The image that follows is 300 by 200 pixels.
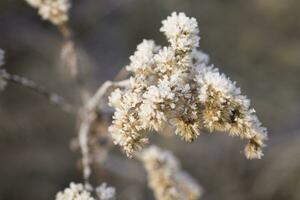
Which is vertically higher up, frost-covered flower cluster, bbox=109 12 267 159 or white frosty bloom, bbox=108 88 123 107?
white frosty bloom, bbox=108 88 123 107

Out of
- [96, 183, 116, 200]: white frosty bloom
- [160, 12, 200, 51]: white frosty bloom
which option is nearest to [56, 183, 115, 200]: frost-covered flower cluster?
[96, 183, 116, 200]: white frosty bloom

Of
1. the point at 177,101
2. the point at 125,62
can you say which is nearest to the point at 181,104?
the point at 177,101

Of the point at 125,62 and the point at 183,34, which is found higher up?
the point at 125,62

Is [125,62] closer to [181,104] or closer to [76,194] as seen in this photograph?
[76,194]

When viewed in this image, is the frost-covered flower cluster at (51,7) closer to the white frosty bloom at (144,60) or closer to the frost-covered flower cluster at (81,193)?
the white frosty bloom at (144,60)

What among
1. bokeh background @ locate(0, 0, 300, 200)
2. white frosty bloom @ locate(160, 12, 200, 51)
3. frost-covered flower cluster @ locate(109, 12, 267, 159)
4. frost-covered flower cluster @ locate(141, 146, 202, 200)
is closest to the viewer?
frost-covered flower cluster @ locate(109, 12, 267, 159)

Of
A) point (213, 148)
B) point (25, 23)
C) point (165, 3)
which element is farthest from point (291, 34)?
point (25, 23)

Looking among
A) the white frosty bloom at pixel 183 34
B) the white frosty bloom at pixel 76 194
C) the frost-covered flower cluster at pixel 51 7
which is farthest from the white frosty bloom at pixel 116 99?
the frost-covered flower cluster at pixel 51 7

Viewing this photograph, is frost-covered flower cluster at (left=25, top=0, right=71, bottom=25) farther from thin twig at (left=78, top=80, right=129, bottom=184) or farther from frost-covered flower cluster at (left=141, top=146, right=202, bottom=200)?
frost-covered flower cluster at (left=141, top=146, right=202, bottom=200)
